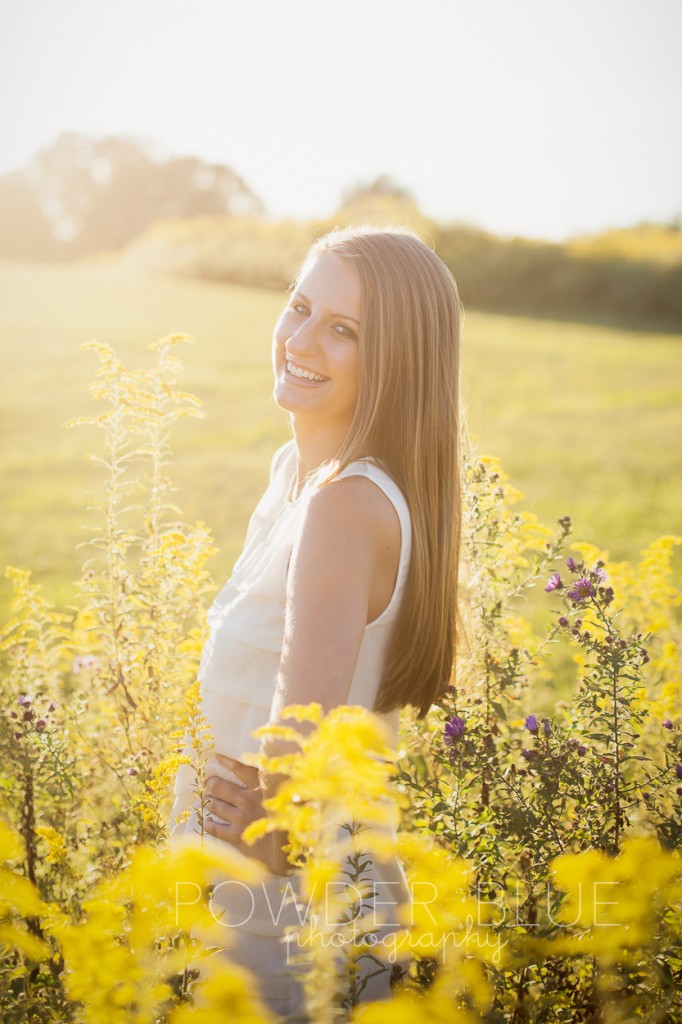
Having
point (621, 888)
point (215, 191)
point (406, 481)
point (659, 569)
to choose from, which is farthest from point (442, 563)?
point (215, 191)

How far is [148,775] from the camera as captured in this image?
2.43 meters

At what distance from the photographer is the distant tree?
36875 millimetres

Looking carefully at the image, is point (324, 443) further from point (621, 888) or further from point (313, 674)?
point (621, 888)

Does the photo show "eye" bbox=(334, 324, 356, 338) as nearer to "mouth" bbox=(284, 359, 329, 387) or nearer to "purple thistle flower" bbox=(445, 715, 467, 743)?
"mouth" bbox=(284, 359, 329, 387)

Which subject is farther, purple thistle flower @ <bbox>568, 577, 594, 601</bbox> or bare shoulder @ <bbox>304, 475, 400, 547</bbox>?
purple thistle flower @ <bbox>568, 577, 594, 601</bbox>

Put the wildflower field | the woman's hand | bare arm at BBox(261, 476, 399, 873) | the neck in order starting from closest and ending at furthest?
the wildflower field < bare arm at BBox(261, 476, 399, 873) < the woman's hand < the neck

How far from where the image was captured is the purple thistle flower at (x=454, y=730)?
1988 mm

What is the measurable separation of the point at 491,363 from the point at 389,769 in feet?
49.7

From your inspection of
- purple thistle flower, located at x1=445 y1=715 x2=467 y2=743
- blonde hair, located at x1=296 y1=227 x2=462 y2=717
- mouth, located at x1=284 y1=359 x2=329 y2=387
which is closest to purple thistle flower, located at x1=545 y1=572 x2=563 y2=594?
blonde hair, located at x1=296 y1=227 x2=462 y2=717

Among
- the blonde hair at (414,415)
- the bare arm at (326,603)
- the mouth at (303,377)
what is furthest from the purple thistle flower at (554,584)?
the mouth at (303,377)

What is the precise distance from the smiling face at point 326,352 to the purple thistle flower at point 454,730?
754mm

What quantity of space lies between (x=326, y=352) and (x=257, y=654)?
724 millimetres

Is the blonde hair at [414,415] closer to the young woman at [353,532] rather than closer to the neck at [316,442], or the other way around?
the young woman at [353,532]

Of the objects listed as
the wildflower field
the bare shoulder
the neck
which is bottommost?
the wildflower field
